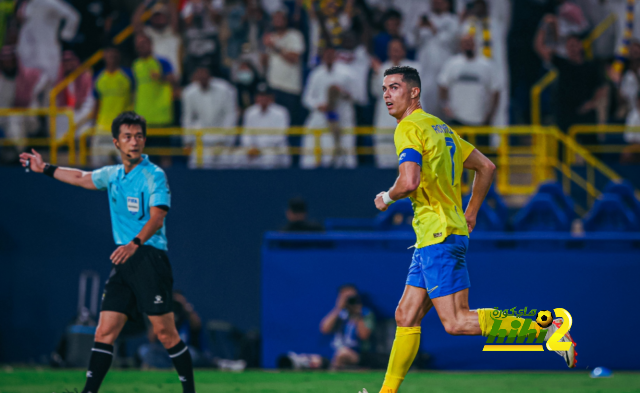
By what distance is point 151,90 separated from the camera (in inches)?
513

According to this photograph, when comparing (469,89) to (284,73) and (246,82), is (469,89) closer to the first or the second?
(284,73)

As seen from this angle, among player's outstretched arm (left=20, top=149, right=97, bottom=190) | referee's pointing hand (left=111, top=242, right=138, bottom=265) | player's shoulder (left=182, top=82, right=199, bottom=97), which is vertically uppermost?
player's shoulder (left=182, top=82, right=199, bottom=97)

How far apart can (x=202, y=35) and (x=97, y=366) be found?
8.59 meters

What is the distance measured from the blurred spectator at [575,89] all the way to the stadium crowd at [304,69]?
2 centimetres

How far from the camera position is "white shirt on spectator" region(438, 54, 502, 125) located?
1252cm

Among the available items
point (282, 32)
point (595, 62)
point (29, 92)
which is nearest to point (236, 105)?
point (282, 32)

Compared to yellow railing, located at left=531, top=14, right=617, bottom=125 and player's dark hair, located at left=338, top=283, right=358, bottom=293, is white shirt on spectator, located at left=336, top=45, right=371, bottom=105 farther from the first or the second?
player's dark hair, located at left=338, top=283, right=358, bottom=293

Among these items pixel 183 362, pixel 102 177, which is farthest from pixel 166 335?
pixel 102 177

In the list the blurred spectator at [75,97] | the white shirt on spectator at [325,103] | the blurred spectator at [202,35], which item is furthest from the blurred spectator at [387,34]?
the blurred spectator at [75,97]

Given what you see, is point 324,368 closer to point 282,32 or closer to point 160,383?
point 160,383

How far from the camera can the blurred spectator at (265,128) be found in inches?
505

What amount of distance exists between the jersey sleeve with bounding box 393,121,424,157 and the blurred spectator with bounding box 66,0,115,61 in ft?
35.3

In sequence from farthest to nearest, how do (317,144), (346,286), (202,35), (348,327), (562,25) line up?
1. (562,25)
2. (202,35)
3. (317,144)
4. (346,286)
5. (348,327)

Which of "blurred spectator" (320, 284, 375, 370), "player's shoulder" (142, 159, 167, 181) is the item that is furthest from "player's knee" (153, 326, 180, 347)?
"blurred spectator" (320, 284, 375, 370)
